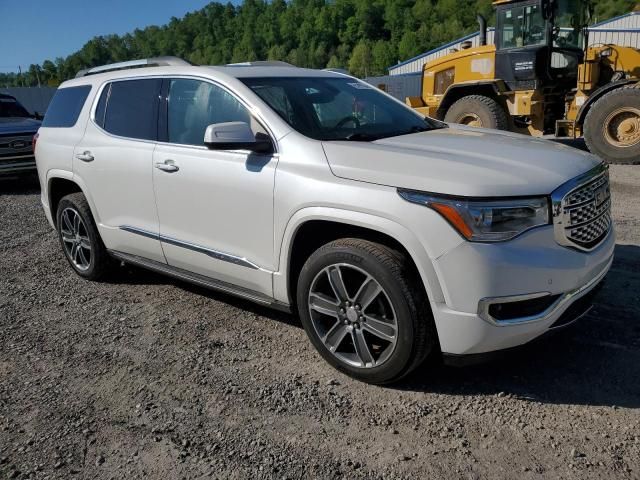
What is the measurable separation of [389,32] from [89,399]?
116 metres

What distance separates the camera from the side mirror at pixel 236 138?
3500mm

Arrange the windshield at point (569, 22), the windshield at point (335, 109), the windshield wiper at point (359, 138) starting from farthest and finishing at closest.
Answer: the windshield at point (569, 22), the windshield at point (335, 109), the windshield wiper at point (359, 138)

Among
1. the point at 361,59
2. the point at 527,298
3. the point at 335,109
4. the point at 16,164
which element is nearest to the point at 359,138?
the point at 335,109

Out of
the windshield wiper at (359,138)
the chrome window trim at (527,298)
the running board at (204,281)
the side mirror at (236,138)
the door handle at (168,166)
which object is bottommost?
the running board at (204,281)

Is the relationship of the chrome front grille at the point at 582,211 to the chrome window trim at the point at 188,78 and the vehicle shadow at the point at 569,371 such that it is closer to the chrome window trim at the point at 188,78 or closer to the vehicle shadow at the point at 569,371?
the vehicle shadow at the point at 569,371

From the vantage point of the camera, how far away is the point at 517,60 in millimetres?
10898

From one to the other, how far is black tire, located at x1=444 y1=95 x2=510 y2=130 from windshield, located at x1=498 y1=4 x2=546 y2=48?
3.65 ft

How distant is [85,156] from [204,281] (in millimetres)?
1649

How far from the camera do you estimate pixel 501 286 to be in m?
2.80

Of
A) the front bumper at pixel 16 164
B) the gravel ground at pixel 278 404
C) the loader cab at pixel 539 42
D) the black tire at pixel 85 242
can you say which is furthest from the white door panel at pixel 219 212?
the loader cab at pixel 539 42

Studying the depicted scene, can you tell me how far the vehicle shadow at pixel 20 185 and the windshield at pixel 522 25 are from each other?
9.20 m

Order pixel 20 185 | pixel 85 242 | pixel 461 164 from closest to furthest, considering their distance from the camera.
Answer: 1. pixel 461 164
2. pixel 85 242
3. pixel 20 185

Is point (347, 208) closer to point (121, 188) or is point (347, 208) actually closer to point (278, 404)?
point (278, 404)

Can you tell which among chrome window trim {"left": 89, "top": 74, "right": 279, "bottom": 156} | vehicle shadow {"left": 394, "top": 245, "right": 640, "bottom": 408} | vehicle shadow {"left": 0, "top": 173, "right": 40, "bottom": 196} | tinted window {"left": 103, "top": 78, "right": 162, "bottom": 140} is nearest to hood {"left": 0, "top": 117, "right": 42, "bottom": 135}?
vehicle shadow {"left": 0, "top": 173, "right": 40, "bottom": 196}
